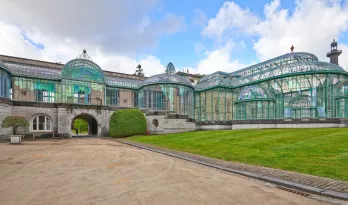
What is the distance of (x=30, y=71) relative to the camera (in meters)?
28.2

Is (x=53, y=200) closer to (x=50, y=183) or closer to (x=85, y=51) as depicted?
(x=50, y=183)

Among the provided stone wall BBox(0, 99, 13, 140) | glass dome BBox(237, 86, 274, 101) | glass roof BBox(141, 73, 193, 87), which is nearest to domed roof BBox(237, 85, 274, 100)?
glass dome BBox(237, 86, 274, 101)

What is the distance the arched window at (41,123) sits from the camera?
86.8ft

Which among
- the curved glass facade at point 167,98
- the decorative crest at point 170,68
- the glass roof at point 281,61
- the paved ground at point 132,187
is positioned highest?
the glass roof at point 281,61

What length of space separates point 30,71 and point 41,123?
7.95 m

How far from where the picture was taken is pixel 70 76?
30.2 metres

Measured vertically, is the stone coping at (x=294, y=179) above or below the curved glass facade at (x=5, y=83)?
below

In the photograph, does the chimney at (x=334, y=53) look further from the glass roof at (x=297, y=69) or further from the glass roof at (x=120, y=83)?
the glass roof at (x=120, y=83)

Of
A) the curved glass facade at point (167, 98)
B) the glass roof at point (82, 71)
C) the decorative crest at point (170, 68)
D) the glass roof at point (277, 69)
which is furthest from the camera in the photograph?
the decorative crest at point (170, 68)

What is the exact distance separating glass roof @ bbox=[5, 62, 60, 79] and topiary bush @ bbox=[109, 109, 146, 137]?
40.5 ft

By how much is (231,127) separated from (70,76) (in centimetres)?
2659

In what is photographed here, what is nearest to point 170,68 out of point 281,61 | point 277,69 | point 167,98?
point 167,98

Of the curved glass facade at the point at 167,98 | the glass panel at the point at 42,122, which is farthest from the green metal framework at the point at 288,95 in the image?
the glass panel at the point at 42,122

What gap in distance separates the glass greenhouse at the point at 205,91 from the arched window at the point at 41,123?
3.00m
